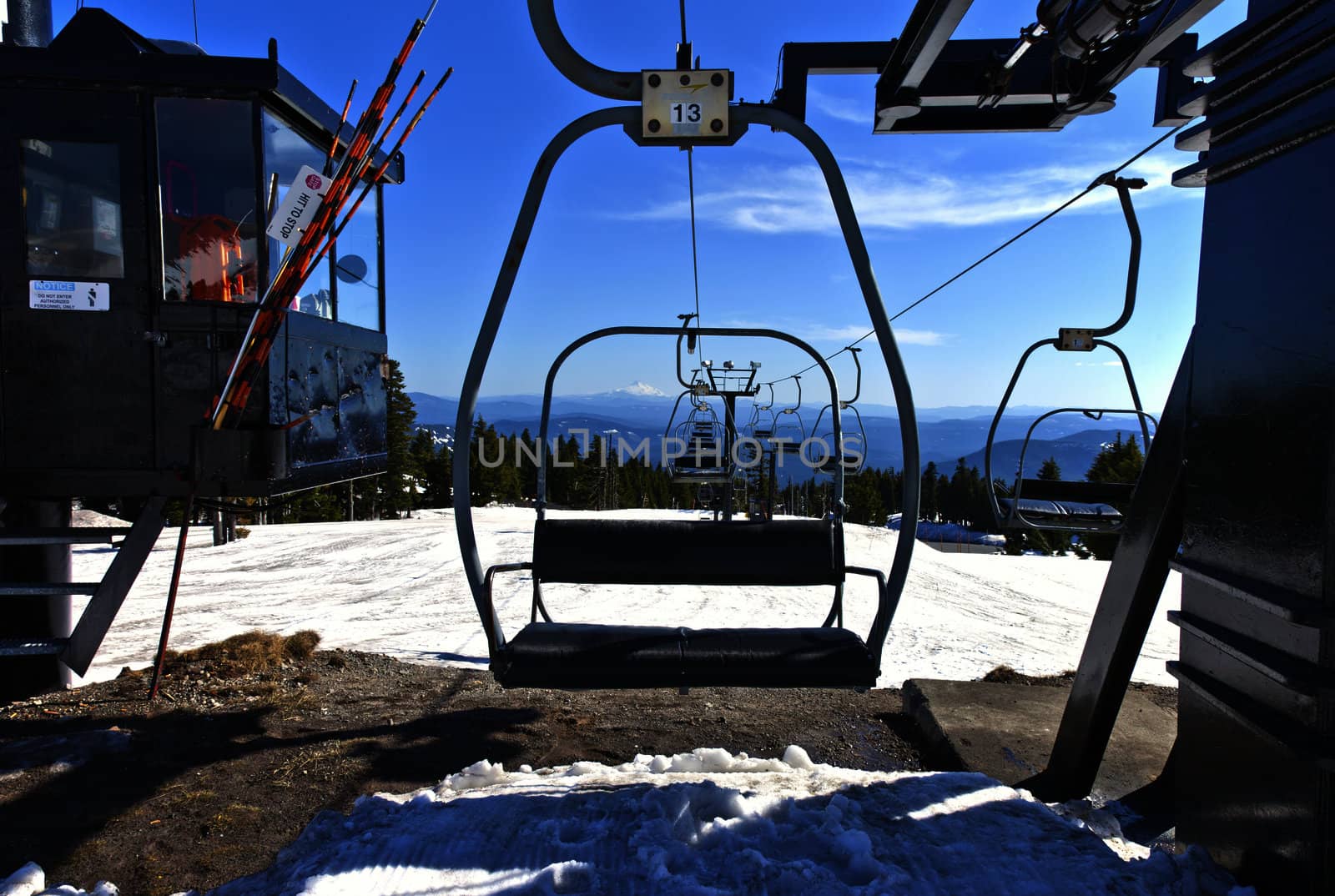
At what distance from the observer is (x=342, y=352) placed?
5723mm

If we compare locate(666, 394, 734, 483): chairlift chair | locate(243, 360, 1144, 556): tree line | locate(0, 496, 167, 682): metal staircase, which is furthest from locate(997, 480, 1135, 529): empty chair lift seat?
locate(243, 360, 1144, 556): tree line

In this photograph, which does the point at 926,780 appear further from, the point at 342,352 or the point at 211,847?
the point at 342,352

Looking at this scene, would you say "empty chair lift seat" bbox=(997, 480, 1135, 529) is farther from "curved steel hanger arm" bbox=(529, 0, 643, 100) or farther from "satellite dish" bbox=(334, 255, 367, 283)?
"satellite dish" bbox=(334, 255, 367, 283)

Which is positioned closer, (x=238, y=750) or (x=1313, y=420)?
(x=1313, y=420)

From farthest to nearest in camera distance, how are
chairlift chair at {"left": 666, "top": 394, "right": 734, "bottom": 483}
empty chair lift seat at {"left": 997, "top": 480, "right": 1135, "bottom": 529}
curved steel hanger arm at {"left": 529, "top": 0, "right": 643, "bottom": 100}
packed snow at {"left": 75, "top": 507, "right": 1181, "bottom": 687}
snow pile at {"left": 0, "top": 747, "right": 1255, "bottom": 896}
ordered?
chairlift chair at {"left": 666, "top": 394, "right": 734, "bottom": 483}, packed snow at {"left": 75, "top": 507, "right": 1181, "bottom": 687}, empty chair lift seat at {"left": 997, "top": 480, "right": 1135, "bottom": 529}, curved steel hanger arm at {"left": 529, "top": 0, "right": 643, "bottom": 100}, snow pile at {"left": 0, "top": 747, "right": 1255, "bottom": 896}

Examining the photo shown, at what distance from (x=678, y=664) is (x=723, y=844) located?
1.92 ft

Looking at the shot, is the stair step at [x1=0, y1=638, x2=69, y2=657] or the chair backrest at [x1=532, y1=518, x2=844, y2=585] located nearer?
the chair backrest at [x1=532, y1=518, x2=844, y2=585]

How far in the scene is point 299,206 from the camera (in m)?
4.54

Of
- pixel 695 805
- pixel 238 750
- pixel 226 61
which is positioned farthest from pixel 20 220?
pixel 695 805

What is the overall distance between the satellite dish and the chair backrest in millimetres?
3400

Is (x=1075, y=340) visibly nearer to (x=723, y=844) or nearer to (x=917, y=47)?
(x=917, y=47)

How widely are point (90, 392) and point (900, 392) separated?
15.2 ft

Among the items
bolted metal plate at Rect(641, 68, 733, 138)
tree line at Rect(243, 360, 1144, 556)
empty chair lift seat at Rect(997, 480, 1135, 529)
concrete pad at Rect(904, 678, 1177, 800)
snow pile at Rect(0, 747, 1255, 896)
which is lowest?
tree line at Rect(243, 360, 1144, 556)

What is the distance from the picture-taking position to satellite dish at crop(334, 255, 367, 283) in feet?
19.1
